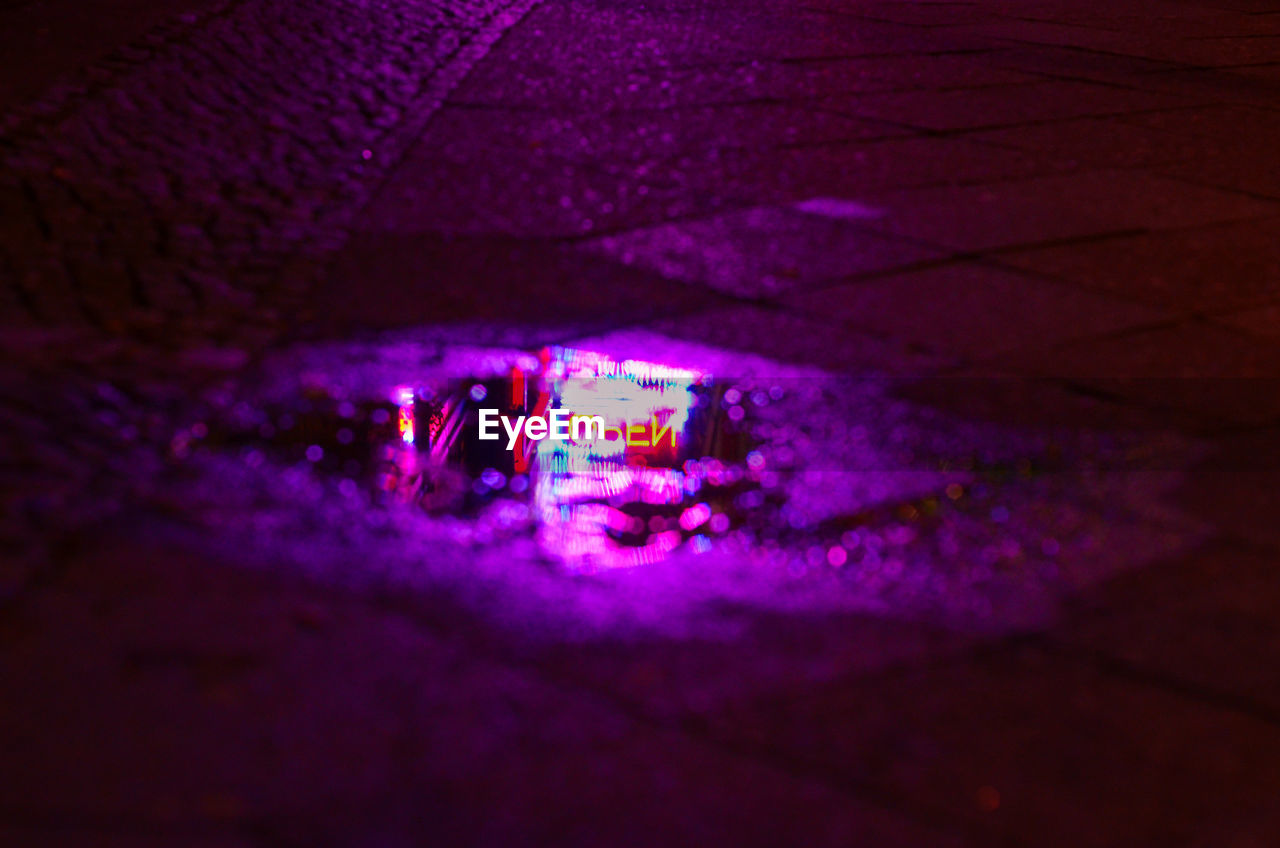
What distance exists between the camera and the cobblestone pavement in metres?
1.87

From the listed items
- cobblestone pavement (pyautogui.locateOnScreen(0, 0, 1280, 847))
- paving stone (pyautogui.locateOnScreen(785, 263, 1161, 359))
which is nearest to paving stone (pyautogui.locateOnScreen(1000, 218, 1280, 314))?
cobblestone pavement (pyautogui.locateOnScreen(0, 0, 1280, 847))

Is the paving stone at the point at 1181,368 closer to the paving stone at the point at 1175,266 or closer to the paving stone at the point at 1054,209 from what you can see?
the paving stone at the point at 1175,266

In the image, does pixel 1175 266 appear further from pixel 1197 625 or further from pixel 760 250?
pixel 1197 625

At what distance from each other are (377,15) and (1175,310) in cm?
450

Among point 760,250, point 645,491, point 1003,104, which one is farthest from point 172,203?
point 1003,104

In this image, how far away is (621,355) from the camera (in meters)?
3.33

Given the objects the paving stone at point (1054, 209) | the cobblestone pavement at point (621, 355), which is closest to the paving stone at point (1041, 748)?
the cobblestone pavement at point (621, 355)

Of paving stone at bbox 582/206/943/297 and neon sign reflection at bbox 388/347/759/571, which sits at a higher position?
paving stone at bbox 582/206/943/297

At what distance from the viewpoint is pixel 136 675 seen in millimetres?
2000

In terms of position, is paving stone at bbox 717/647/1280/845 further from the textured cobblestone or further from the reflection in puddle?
the textured cobblestone

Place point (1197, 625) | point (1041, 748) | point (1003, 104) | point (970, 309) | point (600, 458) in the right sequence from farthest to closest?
point (1003, 104) < point (970, 309) < point (600, 458) < point (1197, 625) < point (1041, 748)

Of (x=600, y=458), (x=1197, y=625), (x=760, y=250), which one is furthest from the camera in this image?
(x=760, y=250)

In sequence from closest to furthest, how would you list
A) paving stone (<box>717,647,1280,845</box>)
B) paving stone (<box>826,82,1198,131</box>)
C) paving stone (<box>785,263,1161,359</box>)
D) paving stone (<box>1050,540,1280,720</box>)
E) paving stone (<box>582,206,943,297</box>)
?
paving stone (<box>717,647,1280,845</box>)
paving stone (<box>1050,540,1280,720</box>)
paving stone (<box>785,263,1161,359</box>)
paving stone (<box>582,206,943,297</box>)
paving stone (<box>826,82,1198,131</box>)

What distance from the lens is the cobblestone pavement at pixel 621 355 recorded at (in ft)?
6.12
